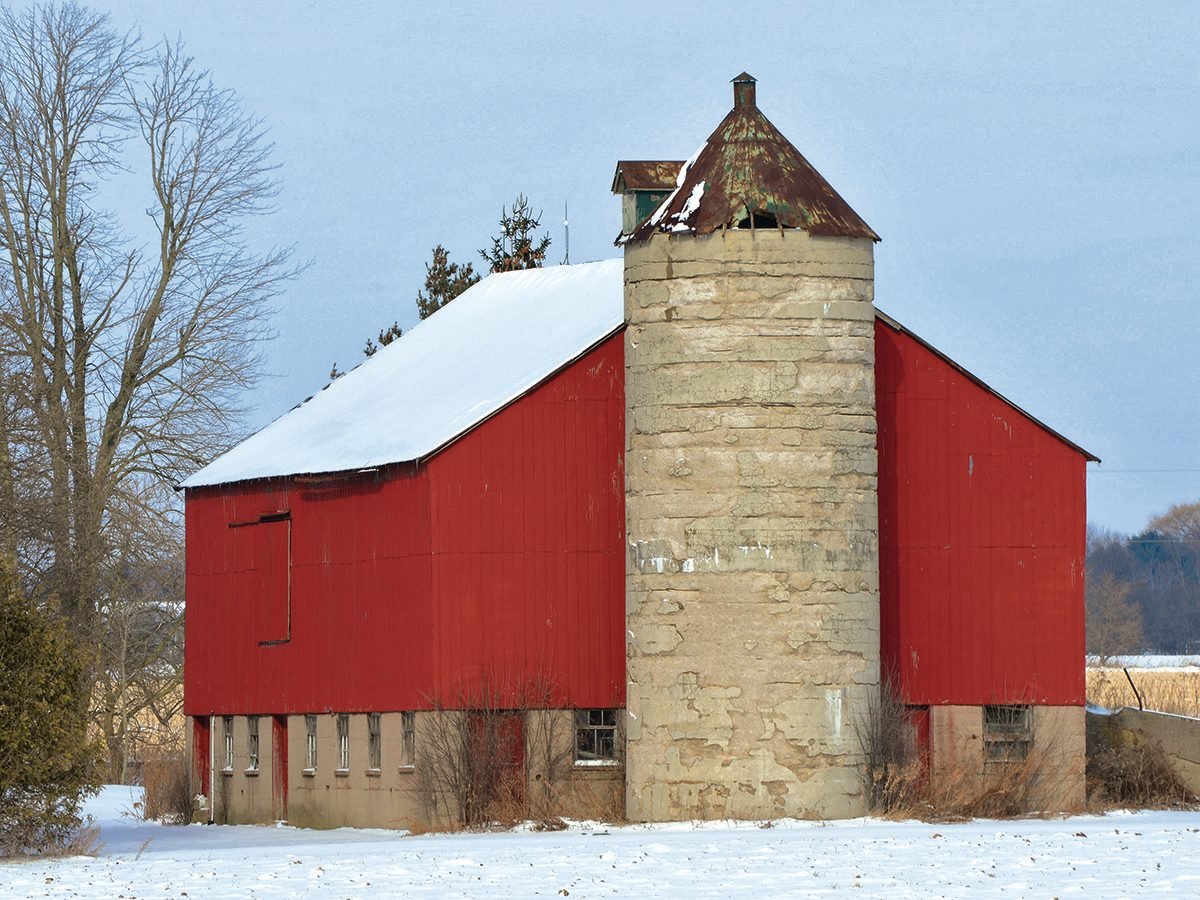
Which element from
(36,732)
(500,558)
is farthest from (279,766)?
(36,732)

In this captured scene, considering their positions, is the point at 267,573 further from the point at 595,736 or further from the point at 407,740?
the point at 595,736

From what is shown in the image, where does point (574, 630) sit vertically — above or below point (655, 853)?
above

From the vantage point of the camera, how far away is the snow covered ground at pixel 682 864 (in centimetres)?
2339

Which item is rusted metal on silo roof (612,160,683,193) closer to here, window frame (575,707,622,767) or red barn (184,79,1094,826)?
red barn (184,79,1094,826)

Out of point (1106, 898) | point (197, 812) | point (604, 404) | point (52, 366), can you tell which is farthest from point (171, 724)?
point (1106, 898)

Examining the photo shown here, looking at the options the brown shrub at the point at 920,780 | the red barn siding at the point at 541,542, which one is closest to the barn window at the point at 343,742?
the red barn siding at the point at 541,542

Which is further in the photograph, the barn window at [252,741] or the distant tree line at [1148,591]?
the distant tree line at [1148,591]

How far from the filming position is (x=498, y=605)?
34.1 meters

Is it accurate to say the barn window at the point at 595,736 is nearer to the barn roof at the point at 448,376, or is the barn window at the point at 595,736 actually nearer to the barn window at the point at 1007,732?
the barn roof at the point at 448,376

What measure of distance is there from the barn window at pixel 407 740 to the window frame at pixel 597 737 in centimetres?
226

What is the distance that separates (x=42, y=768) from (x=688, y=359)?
982cm

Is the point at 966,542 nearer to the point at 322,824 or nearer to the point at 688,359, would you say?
the point at 688,359

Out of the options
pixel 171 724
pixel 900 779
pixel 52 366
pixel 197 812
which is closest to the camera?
pixel 900 779

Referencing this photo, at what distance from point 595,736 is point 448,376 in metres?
7.10
